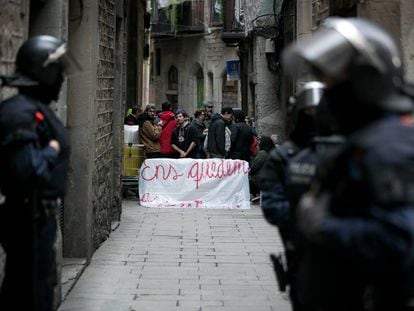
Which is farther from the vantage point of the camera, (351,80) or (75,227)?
(75,227)

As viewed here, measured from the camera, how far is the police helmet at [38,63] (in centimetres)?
449

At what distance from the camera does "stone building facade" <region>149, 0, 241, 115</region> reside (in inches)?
1528

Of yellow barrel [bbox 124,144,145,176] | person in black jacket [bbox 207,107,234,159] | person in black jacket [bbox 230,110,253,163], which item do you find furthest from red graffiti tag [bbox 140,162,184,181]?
yellow barrel [bbox 124,144,145,176]

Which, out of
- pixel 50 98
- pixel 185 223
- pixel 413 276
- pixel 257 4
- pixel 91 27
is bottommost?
pixel 185 223

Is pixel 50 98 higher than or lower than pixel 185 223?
higher

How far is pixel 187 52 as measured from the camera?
42875mm

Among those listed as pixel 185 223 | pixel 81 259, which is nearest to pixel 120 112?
pixel 185 223

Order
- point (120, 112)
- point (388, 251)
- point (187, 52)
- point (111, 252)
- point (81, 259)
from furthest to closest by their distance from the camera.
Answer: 1. point (187, 52)
2. point (120, 112)
3. point (111, 252)
4. point (81, 259)
5. point (388, 251)

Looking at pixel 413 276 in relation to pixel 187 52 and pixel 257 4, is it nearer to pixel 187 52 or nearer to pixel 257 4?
pixel 257 4

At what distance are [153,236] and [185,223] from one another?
1.33 meters

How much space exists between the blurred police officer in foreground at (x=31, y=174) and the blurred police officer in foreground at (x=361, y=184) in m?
1.57

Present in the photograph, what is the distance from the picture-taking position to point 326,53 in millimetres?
3096

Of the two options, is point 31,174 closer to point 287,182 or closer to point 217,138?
point 287,182

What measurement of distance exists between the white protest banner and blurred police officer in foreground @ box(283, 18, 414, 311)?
11.1m
